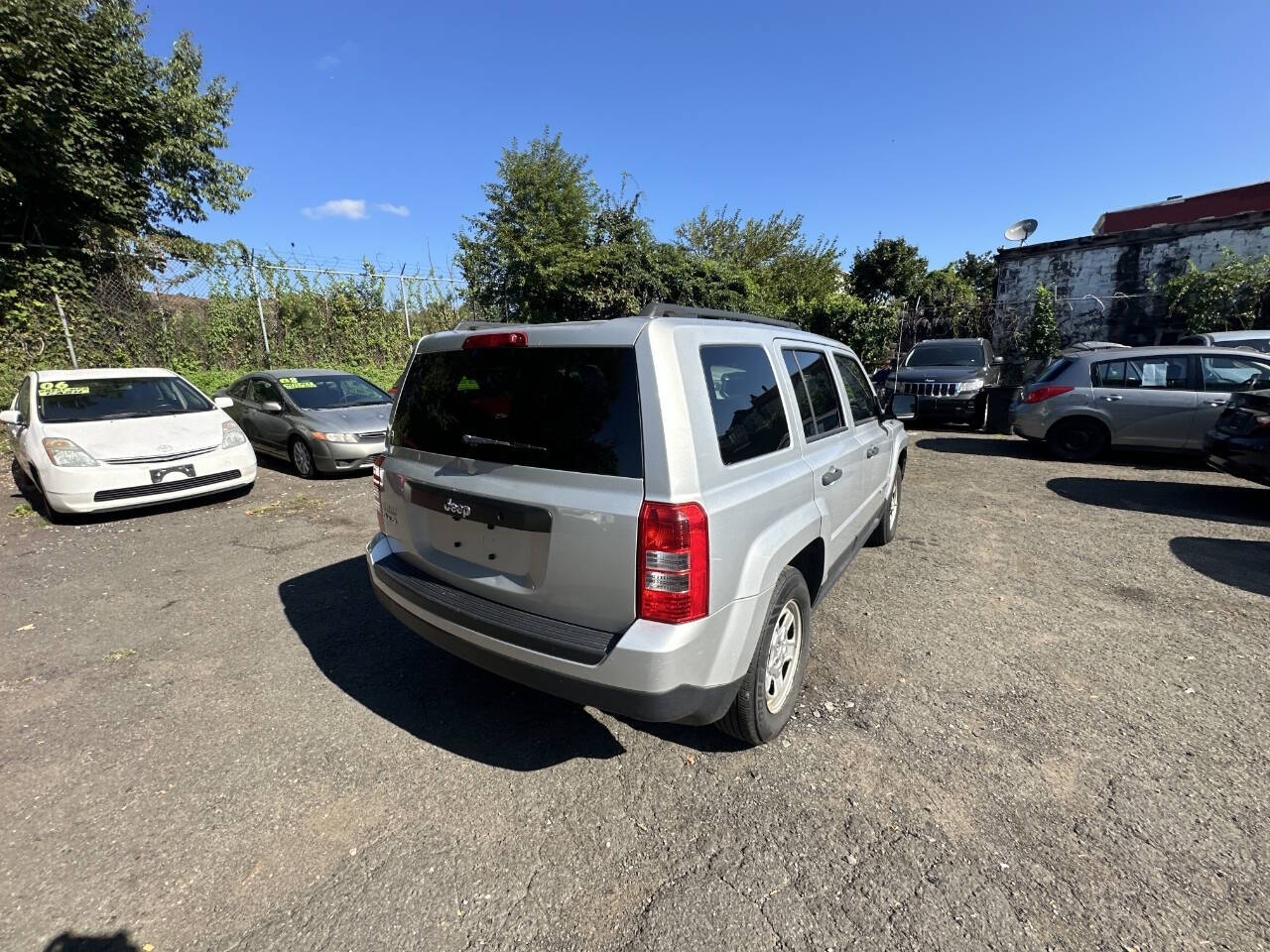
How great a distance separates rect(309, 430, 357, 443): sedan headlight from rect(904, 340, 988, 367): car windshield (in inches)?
439

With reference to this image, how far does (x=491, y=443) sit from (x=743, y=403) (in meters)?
1.06

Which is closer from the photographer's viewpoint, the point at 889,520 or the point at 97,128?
the point at 889,520

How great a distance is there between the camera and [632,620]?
6.66 ft

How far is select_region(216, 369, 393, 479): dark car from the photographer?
24.1 feet

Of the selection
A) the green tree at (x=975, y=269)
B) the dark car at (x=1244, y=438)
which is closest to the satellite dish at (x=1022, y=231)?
the dark car at (x=1244, y=438)

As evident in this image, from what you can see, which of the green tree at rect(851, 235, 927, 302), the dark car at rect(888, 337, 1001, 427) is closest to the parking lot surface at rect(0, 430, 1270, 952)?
the dark car at rect(888, 337, 1001, 427)

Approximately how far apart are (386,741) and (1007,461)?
9.14 metres

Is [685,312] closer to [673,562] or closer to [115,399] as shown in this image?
[673,562]

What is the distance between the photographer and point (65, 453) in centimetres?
545

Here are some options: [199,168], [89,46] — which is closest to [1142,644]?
[89,46]

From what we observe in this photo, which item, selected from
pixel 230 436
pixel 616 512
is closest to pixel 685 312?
pixel 616 512

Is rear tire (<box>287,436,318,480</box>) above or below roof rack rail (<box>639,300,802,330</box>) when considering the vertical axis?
below

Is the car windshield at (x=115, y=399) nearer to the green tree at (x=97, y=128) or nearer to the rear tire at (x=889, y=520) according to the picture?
the green tree at (x=97, y=128)

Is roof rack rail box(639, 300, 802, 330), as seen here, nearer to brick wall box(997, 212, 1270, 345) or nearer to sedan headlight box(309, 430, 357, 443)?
sedan headlight box(309, 430, 357, 443)
